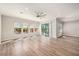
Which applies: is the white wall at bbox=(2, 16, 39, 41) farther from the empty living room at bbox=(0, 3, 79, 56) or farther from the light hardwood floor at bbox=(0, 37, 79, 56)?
the light hardwood floor at bbox=(0, 37, 79, 56)

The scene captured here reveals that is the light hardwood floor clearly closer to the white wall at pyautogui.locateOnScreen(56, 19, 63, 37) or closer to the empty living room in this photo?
the empty living room

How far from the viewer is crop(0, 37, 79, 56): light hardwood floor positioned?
2566 millimetres

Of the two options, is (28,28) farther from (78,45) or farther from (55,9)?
(78,45)

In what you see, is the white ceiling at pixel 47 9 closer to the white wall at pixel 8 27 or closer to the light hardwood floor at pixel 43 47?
the white wall at pixel 8 27

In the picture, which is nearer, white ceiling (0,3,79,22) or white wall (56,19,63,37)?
white ceiling (0,3,79,22)

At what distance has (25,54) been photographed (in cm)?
257

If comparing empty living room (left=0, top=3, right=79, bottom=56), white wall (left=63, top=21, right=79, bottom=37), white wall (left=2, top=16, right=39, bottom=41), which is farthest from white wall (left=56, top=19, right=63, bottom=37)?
white wall (left=2, top=16, right=39, bottom=41)

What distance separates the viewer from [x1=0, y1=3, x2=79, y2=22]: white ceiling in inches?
100

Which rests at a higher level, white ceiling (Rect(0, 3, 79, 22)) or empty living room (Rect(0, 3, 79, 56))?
white ceiling (Rect(0, 3, 79, 22))

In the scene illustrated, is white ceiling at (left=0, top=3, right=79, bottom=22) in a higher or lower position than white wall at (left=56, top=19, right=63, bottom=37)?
higher

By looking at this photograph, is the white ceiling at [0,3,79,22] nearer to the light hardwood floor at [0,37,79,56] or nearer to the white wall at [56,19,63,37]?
the white wall at [56,19,63,37]

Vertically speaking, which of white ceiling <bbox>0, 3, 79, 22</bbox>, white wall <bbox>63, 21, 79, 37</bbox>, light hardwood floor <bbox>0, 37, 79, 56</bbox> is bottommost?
light hardwood floor <bbox>0, 37, 79, 56</bbox>

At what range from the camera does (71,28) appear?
2668 millimetres

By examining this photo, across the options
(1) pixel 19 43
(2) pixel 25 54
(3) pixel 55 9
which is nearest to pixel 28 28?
(1) pixel 19 43
